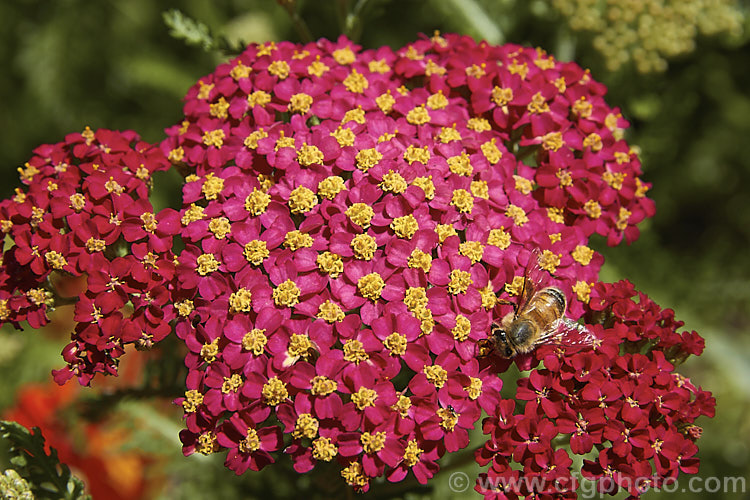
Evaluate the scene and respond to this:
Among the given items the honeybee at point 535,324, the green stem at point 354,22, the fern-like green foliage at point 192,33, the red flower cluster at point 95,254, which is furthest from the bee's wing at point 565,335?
the fern-like green foliage at point 192,33

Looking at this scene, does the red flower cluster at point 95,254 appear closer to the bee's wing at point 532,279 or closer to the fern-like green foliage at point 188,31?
the fern-like green foliage at point 188,31

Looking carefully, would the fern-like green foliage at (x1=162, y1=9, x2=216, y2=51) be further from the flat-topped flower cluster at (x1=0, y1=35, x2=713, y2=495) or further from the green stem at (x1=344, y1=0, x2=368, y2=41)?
the green stem at (x1=344, y1=0, x2=368, y2=41)

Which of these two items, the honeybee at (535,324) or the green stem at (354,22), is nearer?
the honeybee at (535,324)

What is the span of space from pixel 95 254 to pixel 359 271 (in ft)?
2.70

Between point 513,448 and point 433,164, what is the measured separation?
36.8 inches

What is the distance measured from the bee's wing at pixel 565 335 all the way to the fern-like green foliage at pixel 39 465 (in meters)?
1.64

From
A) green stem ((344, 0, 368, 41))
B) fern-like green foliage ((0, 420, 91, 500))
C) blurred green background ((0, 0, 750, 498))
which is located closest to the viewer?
fern-like green foliage ((0, 420, 91, 500))

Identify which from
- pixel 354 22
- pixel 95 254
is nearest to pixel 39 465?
pixel 95 254

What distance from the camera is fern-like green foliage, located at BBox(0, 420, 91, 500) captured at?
1.99 metres

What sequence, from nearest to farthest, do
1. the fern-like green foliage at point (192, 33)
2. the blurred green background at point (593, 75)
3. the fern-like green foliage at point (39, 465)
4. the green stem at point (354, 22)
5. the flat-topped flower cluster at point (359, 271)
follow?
the flat-topped flower cluster at point (359, 271) < the fern-like green foliage at point (39, 465) < the fern-like green foliage at point (192, 33) < the green stem at point (354, 22) < the blurred green background at point (593, 75)

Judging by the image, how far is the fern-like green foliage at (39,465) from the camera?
1.99 m

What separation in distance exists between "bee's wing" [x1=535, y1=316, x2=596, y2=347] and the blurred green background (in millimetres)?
1204

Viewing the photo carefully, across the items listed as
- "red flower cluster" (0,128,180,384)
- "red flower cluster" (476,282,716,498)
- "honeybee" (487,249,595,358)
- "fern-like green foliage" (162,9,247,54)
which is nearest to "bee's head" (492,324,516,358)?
"honeybee" (487,249,595,358)

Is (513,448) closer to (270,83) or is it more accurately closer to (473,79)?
(473,79)
